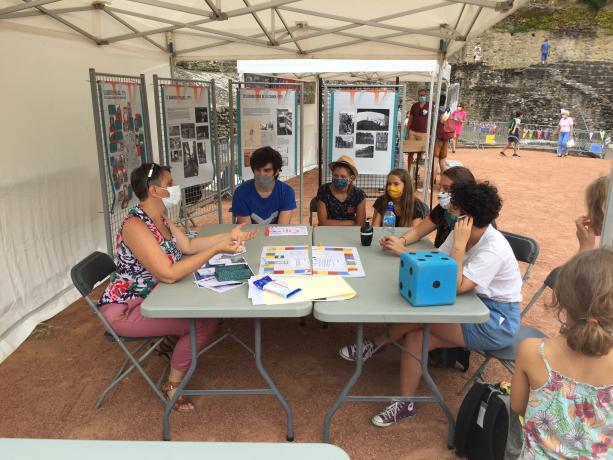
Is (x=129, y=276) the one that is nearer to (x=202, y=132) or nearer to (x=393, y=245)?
(x=393, y=245)

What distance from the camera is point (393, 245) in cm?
273

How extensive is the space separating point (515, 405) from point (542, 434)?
0.13 metres

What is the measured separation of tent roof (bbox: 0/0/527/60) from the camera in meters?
3.49

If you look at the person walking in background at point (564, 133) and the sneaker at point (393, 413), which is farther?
the person walking in background at point (564, 133)

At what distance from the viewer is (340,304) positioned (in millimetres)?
2072

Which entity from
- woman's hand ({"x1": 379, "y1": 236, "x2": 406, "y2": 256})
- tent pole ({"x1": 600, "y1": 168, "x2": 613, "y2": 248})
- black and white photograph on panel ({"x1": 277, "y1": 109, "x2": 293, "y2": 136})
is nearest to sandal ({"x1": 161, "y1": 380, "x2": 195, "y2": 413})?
woman's hand ({"x1": 379, "y1": 236, "x2": 406, "y2": 256})

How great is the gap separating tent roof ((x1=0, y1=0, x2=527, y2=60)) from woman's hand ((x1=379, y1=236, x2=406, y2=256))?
1637 mm

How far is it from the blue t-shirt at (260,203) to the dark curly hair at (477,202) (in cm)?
175

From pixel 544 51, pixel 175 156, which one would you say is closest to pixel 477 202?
pixel 175 156

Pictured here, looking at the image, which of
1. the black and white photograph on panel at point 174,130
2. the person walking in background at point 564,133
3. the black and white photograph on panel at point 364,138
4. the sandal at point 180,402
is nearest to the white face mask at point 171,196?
the sandal at point 180,402

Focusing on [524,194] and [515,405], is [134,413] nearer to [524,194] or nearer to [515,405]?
[515,405]

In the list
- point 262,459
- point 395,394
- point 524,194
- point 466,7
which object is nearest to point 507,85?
point 524,194

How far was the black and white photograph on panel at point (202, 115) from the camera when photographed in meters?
4.94

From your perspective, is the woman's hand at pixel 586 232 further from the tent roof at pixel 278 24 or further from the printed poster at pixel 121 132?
the printed poster at pixel 121 132
